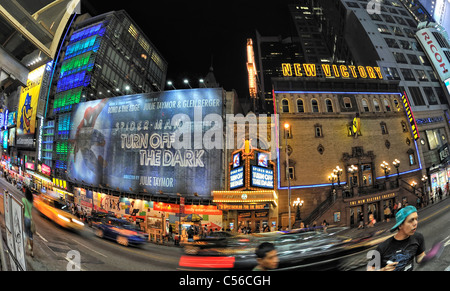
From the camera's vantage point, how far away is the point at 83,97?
3.46 meters

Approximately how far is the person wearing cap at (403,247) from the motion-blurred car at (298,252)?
0.09 m

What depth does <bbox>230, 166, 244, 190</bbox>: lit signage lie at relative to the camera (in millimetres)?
4750

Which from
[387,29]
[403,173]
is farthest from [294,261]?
[387,29]

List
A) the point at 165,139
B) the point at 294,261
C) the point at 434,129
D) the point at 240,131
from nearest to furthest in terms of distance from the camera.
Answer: the point at 294,261 < the point at 434,129 < the point at 240,131 < the point at 165,139

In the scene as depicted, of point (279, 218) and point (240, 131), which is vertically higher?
point (240, 131)

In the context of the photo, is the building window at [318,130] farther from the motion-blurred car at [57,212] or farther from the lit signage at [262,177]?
the motion-blurred car at [57,212]

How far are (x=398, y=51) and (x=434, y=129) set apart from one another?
4.61 ft

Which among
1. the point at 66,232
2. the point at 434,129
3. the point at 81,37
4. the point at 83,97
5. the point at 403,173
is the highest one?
the point at 81,37

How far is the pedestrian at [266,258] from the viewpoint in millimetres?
1555

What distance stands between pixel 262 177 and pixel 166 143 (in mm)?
5077

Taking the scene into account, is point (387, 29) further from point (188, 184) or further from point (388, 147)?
point (188, 184)

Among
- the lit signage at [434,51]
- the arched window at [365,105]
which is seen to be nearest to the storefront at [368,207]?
the arched window at [365,105]

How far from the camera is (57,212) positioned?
211cm

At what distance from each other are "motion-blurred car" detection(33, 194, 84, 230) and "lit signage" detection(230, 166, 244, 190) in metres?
3.52
